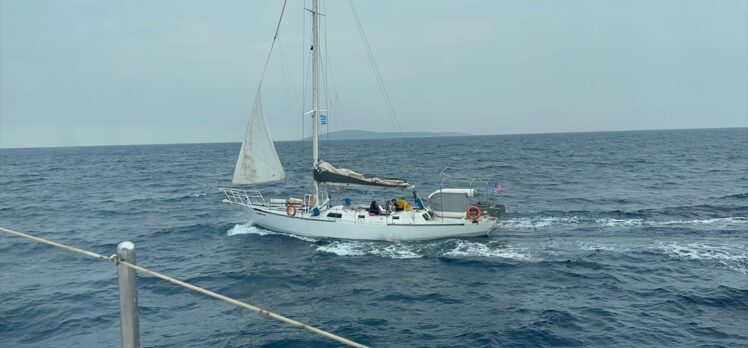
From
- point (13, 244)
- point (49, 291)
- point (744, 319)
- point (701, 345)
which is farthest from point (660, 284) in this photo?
point (13, 244)

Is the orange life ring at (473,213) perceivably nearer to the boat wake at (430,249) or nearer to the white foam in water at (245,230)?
the boat wake at (430,249)

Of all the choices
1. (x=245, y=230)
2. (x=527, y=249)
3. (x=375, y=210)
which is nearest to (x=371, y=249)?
(x=375, y=210)

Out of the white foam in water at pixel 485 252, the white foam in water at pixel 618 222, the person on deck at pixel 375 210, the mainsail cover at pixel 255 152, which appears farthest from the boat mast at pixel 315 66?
the white foam in water at pixel 618 222

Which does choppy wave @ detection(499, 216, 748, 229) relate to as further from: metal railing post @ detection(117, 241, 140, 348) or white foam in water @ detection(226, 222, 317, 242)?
metal railing post @ detection(117, 241, 140, 348)

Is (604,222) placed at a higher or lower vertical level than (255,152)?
lower

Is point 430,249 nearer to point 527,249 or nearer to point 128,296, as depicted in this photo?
point 527,249

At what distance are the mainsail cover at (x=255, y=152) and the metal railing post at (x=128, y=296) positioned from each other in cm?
2567

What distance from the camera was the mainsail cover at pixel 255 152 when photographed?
29.6m

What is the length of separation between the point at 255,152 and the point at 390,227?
383 inches

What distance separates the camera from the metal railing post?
4227 mm

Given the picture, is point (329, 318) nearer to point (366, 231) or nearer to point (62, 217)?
point (366, 231)

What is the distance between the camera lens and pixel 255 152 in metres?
29.8

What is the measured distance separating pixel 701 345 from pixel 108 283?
2157 cm

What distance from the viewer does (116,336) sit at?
1488 centimetres
